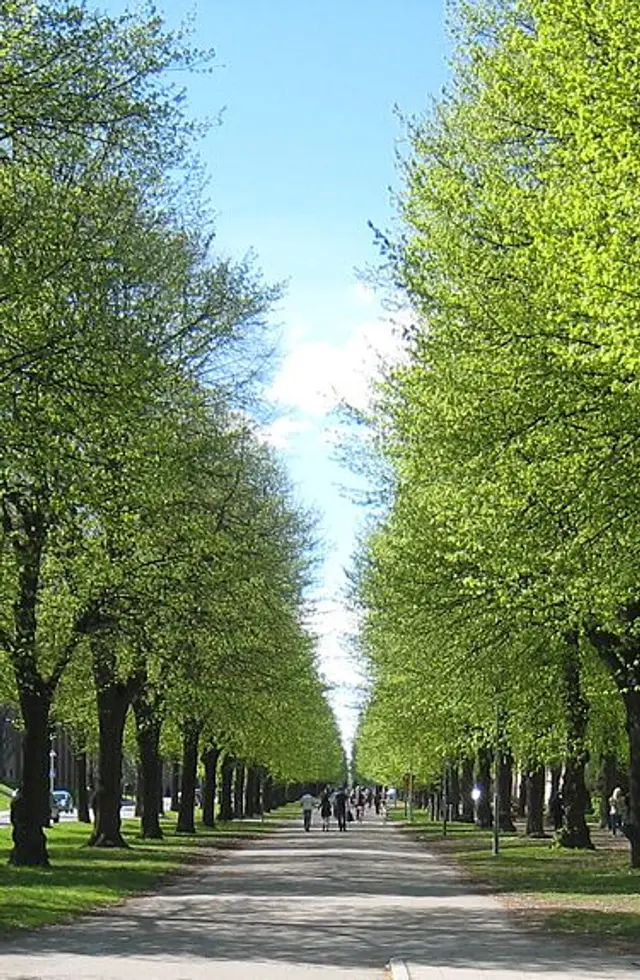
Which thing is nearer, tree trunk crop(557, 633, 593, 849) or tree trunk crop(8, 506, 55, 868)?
tree trunk crop(8, 506, 55, 868)

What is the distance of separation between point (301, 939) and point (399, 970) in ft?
12.5

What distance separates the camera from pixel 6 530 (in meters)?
24.6

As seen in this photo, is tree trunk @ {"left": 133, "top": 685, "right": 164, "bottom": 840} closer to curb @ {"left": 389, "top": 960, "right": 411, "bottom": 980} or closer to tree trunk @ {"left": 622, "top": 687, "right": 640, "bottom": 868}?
tree trunk @ {"left": 622, "top": 687, "right": 640, "bottom": 868}

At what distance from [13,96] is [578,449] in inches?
293

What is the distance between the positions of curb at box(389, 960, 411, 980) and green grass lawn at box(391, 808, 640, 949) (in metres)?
3.27

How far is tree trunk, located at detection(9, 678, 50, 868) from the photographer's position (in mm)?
27641

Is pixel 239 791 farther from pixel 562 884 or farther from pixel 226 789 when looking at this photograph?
pixel 562 884

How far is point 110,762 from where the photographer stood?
36344 mm

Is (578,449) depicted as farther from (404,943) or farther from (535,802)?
(535,802)

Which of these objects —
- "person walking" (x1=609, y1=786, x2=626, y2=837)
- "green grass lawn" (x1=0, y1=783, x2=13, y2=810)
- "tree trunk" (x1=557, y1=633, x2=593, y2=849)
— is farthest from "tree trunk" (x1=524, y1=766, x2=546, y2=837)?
"green grass lawn" (x1=0, y1=783, x2=13, y2=810)

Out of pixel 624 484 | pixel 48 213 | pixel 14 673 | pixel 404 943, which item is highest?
pixel 48 213

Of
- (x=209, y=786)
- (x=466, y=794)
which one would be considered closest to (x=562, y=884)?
(x=209, y=786)

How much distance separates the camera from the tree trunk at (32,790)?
27.6m

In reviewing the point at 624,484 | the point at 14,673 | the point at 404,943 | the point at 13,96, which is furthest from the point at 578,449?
the point at 14,673
